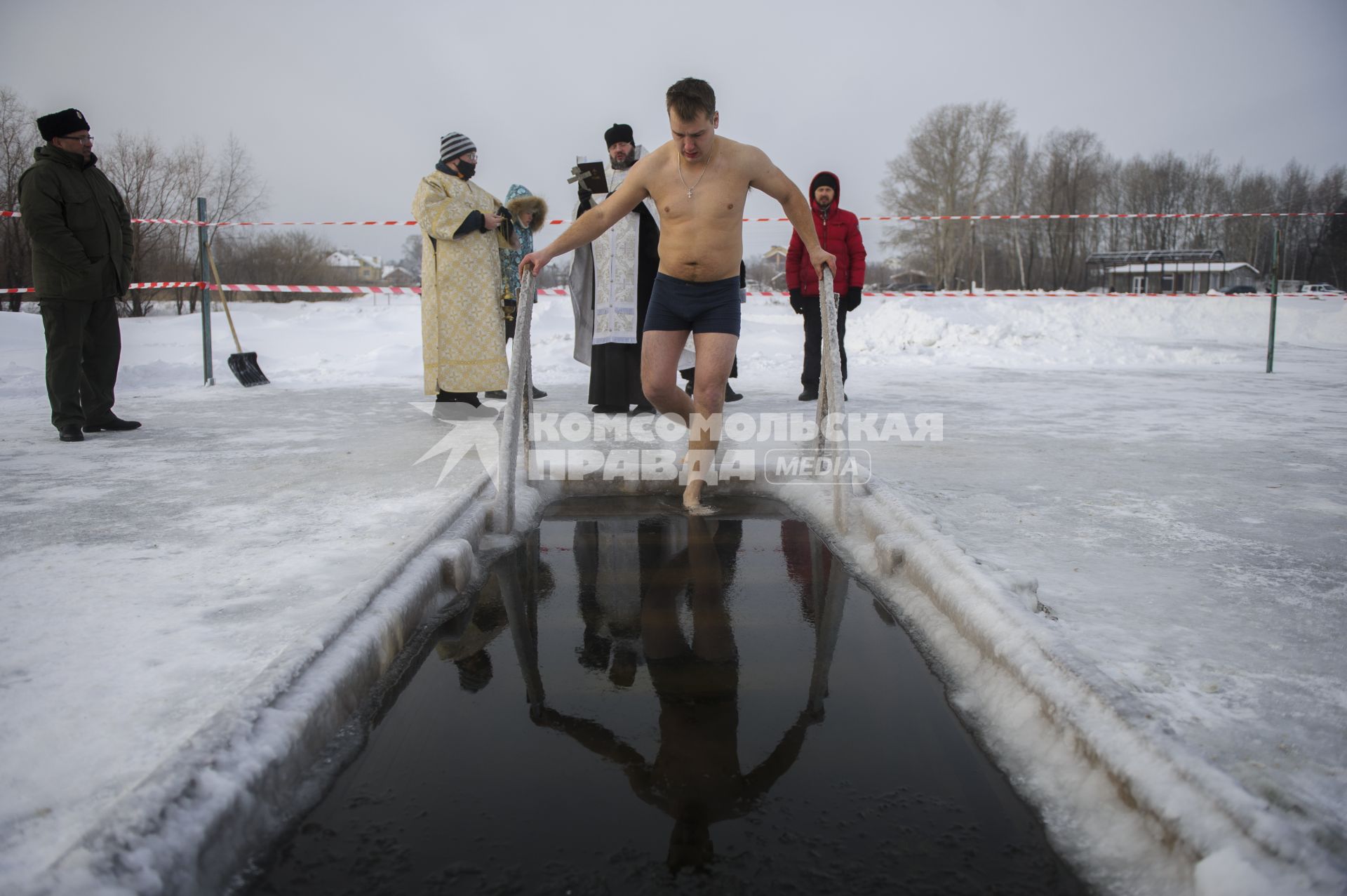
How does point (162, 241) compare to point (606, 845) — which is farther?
point (162, 241)

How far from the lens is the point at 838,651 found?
7.61 ft

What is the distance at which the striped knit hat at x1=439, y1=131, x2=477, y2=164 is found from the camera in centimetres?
644

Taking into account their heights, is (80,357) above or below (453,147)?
below

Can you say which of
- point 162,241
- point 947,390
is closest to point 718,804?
point 947,390

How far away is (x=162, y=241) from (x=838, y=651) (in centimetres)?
2570

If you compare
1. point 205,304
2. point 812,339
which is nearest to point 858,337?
point 812,339

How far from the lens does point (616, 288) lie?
20.8 ft

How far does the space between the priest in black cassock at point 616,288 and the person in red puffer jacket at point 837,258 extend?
150cm

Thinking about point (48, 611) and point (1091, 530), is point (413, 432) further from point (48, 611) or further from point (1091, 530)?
point (1091, 530)

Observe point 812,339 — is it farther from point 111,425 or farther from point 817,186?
point 111,425

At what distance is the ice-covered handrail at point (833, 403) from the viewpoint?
3.42m

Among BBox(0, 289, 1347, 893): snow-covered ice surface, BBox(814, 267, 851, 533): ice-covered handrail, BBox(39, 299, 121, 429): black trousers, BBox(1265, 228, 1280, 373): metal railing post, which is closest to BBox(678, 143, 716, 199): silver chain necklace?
BBox(814, 267, 851, 533): ice-covered handrail

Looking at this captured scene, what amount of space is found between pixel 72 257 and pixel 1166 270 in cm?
4920

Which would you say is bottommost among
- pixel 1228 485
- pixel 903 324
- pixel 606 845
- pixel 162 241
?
pixel 606 845
